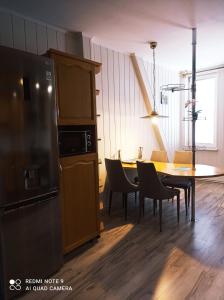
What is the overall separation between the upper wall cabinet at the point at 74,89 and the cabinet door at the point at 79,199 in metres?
0.44

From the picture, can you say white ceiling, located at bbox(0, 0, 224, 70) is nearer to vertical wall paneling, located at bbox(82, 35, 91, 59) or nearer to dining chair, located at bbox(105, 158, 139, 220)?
vertical wall paneling, located at bbox(82, 35, 91, 59)

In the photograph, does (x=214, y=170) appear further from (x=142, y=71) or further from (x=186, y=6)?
(x=142, y=71)

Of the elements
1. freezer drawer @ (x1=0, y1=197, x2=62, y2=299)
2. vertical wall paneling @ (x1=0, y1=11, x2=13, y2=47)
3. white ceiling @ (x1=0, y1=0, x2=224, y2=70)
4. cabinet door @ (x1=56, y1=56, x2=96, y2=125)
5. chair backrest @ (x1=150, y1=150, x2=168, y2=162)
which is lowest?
freezer drawer @ (x1=0, y1=197, x2=62, y2=299)

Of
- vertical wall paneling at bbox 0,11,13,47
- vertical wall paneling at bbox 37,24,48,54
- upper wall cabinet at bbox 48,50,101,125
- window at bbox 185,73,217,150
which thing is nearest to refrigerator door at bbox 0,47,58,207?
upper wall cabinet at bbox 48,50,101,125

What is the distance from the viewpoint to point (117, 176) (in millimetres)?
3602

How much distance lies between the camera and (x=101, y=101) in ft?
12.8

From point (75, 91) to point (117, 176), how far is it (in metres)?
1.53

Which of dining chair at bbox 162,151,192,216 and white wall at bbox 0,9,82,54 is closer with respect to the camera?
white wall at bbox 0,9,82,54

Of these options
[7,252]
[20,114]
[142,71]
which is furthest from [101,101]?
[7,252]

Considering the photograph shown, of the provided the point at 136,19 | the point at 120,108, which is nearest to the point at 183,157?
the point at 120,108

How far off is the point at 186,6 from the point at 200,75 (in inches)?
130

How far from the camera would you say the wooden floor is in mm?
2012
